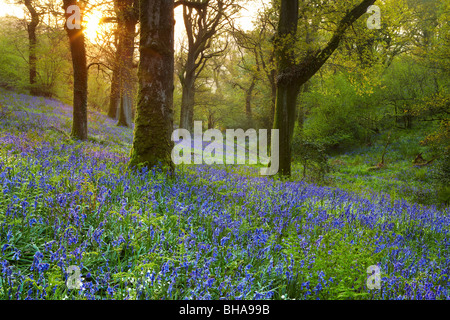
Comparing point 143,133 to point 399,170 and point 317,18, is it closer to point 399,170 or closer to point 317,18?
point 317,18

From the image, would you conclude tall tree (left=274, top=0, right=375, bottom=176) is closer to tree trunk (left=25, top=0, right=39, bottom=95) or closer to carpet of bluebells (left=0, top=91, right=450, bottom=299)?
carpet of bluebells (left=0, top=91, right=450, bottom=299)

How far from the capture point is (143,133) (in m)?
5.92

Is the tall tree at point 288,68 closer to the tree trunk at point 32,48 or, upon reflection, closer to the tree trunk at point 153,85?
the tree trunk at point 153,85

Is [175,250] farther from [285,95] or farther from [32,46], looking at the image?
[32,46]

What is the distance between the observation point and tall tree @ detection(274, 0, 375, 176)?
32.2 feet

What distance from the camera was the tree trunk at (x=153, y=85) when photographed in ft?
19.2

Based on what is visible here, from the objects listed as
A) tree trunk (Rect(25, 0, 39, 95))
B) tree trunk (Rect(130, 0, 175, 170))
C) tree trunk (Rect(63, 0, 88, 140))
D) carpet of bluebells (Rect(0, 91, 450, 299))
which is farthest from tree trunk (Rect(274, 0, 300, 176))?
tree trunk (Rect(25, 0, 39, 95))

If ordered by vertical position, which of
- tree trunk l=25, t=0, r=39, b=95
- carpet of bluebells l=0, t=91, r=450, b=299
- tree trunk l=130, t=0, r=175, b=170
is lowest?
carpet of bluebells l=0, t=91, r=450, b=299

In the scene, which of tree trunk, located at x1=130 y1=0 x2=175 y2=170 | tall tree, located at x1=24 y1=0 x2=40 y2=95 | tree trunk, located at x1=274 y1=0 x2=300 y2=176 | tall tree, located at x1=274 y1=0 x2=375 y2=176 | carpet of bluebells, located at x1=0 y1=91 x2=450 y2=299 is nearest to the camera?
carpet of bluebells, located at x1=0 y1=91 x2=450 y2=299

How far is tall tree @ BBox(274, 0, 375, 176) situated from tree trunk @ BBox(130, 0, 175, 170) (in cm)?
546

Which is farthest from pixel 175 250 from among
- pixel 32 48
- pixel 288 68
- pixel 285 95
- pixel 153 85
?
pixel 32 48

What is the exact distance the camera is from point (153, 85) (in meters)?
5.93

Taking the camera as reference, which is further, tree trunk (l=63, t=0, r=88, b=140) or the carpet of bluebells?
tree trunk (l=63, t=0, r=88, b=140)
